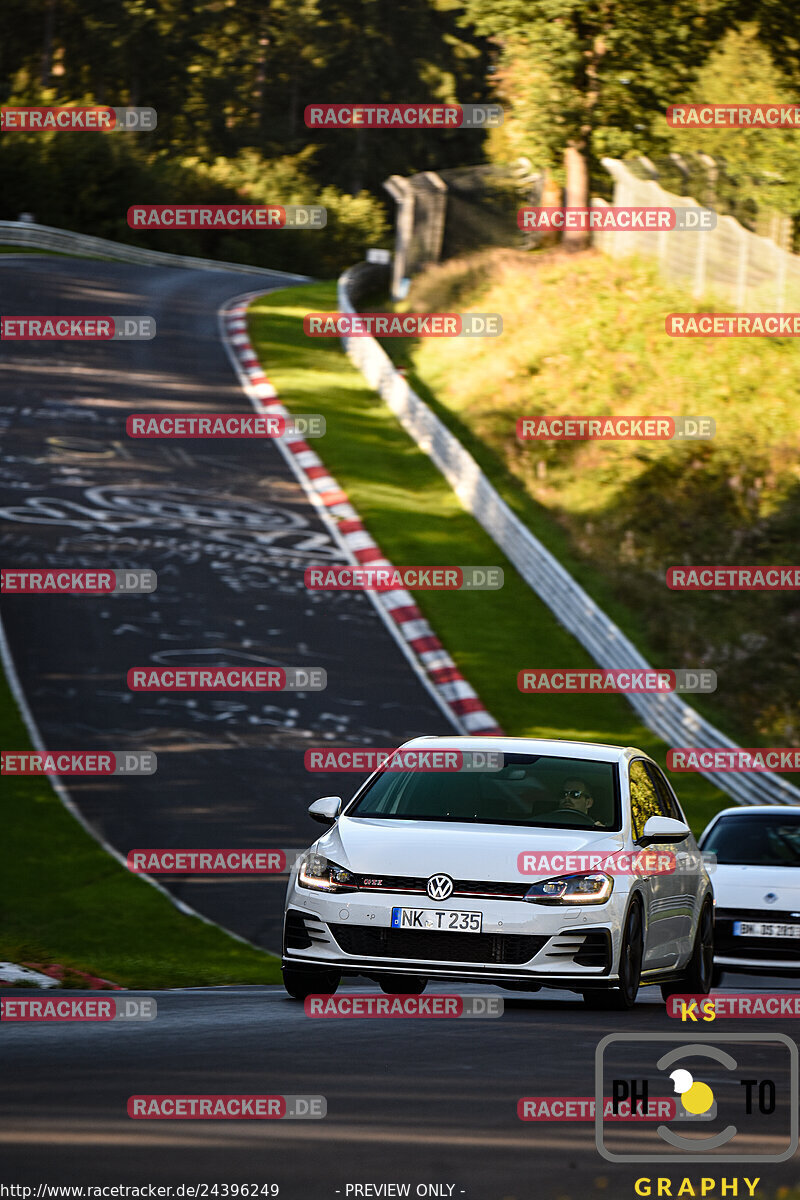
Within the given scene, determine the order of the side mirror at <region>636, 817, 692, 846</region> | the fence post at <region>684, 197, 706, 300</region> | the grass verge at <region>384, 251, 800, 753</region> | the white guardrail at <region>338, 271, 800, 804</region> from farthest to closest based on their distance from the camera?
the fence post at <region>684, 197, 706, 300</region> → the grass verge at <region>384, 251, 800, 753</region> → the white guardrail at <region>338, 271, 800, 804</region> → the side mirror at <region>636, 817, 692, 846</region>

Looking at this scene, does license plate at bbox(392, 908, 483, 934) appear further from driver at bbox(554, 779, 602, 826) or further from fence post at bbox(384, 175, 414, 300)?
fence post at bbox(384, 175, 414, 300)

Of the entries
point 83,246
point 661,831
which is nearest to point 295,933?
point 661,831

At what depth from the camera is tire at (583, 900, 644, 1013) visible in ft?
29.7

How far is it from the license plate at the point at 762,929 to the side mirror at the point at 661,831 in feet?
14.9

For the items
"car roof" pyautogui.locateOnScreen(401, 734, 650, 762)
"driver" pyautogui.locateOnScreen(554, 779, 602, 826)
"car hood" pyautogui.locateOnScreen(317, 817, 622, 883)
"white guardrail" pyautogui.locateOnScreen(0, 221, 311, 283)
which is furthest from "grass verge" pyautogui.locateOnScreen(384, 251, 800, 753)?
"white guardrail" pyautogui.locateOnScreen(0, 221, 311, 283)

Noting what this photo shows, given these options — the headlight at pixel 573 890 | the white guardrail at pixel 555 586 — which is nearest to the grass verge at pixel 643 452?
the white guardrail at pixel 555 586

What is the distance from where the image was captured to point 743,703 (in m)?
23.8

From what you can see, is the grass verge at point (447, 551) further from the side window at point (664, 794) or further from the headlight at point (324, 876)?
the headlight at point (324, 876)

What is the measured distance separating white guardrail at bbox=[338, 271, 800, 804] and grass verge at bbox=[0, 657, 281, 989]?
738 centimetres

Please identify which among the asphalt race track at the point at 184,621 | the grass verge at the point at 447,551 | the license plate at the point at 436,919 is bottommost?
the grass verge at the point at 447,551

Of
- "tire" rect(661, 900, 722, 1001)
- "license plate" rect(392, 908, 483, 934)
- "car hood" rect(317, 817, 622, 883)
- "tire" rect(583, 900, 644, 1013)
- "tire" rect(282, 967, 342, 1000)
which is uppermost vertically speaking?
"car hood" rect(317, 817, 622, 883)

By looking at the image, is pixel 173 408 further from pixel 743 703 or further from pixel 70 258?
pixel 70 258

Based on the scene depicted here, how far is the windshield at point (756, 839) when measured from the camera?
14577 millimetres

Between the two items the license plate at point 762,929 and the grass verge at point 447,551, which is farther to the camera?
the grass verge at point 447,551
